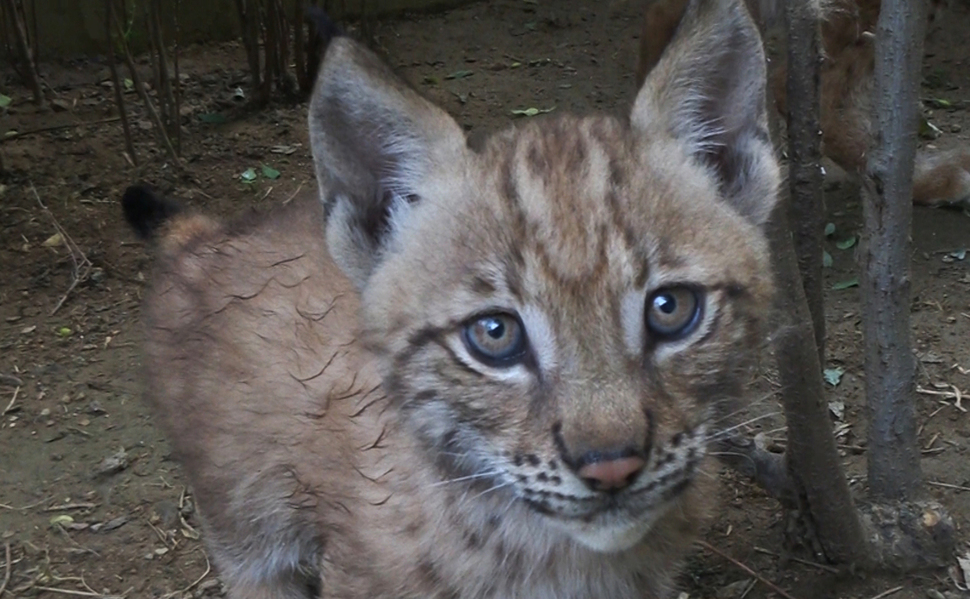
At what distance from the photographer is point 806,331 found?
111 inches

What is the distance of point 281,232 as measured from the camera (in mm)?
3119

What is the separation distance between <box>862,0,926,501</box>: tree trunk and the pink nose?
1.44 m

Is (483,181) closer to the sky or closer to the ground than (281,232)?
closer to the sky

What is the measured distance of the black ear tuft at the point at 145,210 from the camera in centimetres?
341

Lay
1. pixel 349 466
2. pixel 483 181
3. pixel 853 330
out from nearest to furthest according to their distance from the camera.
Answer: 1. pixel 483 181
2. pixel 349 466
3. pixel 853 330

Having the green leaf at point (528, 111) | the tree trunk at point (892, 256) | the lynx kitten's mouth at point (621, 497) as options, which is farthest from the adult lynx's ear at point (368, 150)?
the green leaf at point (528, 111)

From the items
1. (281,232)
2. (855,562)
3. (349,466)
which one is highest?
(281,232)

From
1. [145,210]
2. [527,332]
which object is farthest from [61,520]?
[527,332]

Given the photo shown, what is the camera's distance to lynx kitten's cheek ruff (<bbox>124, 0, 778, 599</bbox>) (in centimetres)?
193

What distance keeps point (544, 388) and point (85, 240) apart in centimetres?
374

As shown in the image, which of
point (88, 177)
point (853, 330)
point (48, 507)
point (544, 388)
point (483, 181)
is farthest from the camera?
point (88, 177)

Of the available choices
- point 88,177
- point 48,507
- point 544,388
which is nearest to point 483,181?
point 544,388

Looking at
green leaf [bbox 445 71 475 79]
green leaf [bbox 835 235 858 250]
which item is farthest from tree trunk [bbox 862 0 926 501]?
green leaf [bbox 445 71 475 79]

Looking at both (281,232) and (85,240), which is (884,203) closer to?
(281,232)
